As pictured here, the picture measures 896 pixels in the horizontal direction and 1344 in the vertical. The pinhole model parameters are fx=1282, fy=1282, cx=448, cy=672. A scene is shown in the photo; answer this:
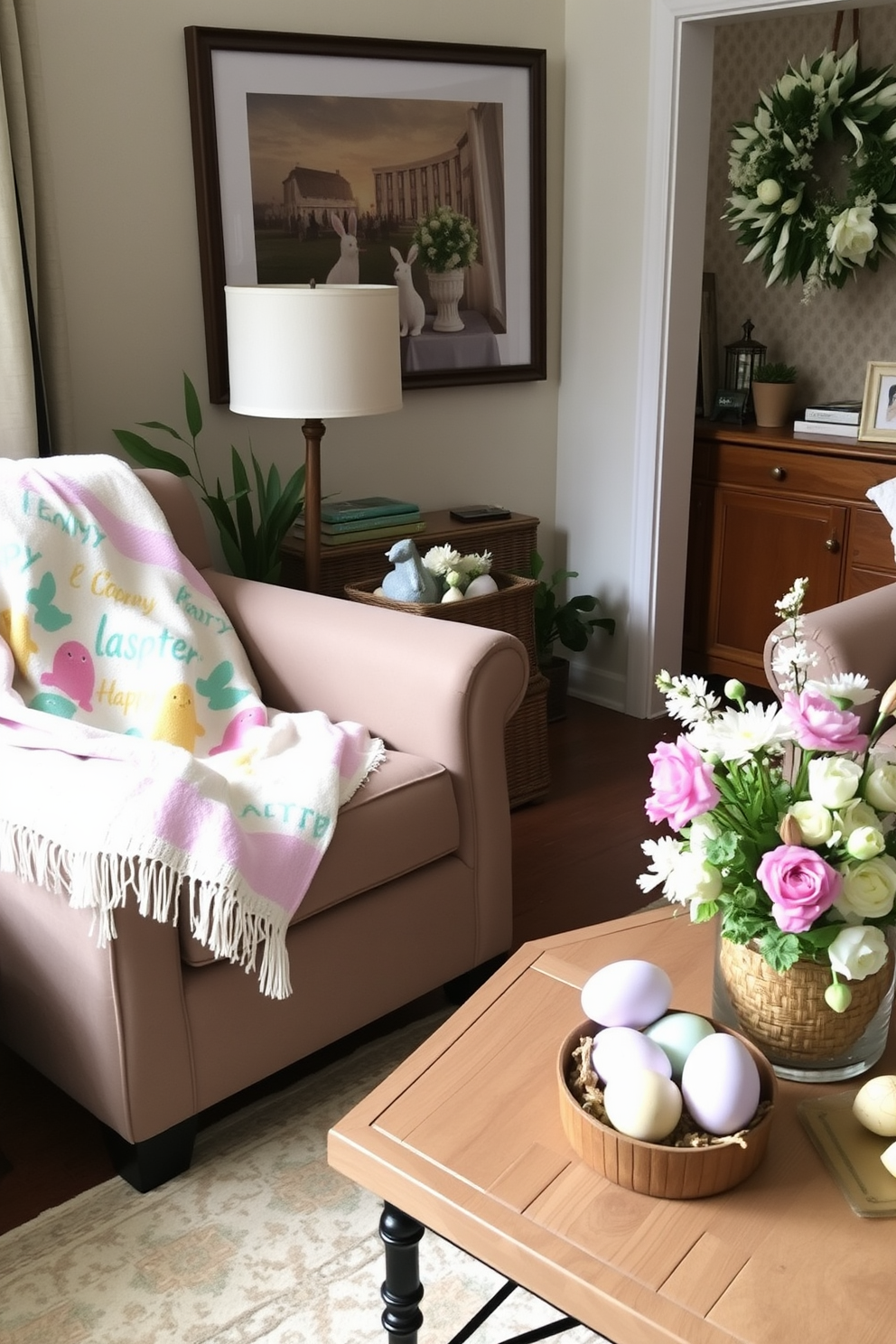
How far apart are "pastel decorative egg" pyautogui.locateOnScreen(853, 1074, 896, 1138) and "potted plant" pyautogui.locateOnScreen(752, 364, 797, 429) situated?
9.51 ft

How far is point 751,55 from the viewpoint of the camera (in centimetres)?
396

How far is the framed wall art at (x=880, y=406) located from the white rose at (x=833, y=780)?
2531 millimetres

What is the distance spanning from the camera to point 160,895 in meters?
1.71

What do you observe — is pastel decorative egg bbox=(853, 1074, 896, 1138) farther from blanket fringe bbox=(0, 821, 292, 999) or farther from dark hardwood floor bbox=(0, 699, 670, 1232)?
dark hardwood floor bbox=(0, 699, 670, 1232)

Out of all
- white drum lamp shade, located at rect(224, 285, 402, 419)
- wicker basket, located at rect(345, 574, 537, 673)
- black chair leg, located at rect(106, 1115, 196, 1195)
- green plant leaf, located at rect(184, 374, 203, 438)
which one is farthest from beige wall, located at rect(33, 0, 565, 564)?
black chair leg, located at rect(106, 1115, 196, 1195)

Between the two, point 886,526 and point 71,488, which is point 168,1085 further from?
point 886,526

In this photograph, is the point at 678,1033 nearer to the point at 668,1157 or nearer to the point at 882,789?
the point at 668,1157

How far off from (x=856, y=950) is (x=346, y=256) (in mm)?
2495

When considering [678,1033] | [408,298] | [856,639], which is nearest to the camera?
[678,1033]

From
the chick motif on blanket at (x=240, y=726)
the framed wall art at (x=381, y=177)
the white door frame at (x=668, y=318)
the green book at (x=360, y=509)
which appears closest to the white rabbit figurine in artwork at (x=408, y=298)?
the framed wall art at (x=381, y=177)

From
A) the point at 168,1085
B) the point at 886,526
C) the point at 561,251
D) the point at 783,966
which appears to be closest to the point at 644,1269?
the point at 783,966

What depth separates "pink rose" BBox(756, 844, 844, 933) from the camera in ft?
3.83

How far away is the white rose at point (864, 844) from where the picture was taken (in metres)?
1.18

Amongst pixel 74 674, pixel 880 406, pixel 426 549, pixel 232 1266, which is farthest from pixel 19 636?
pixel 880 406
